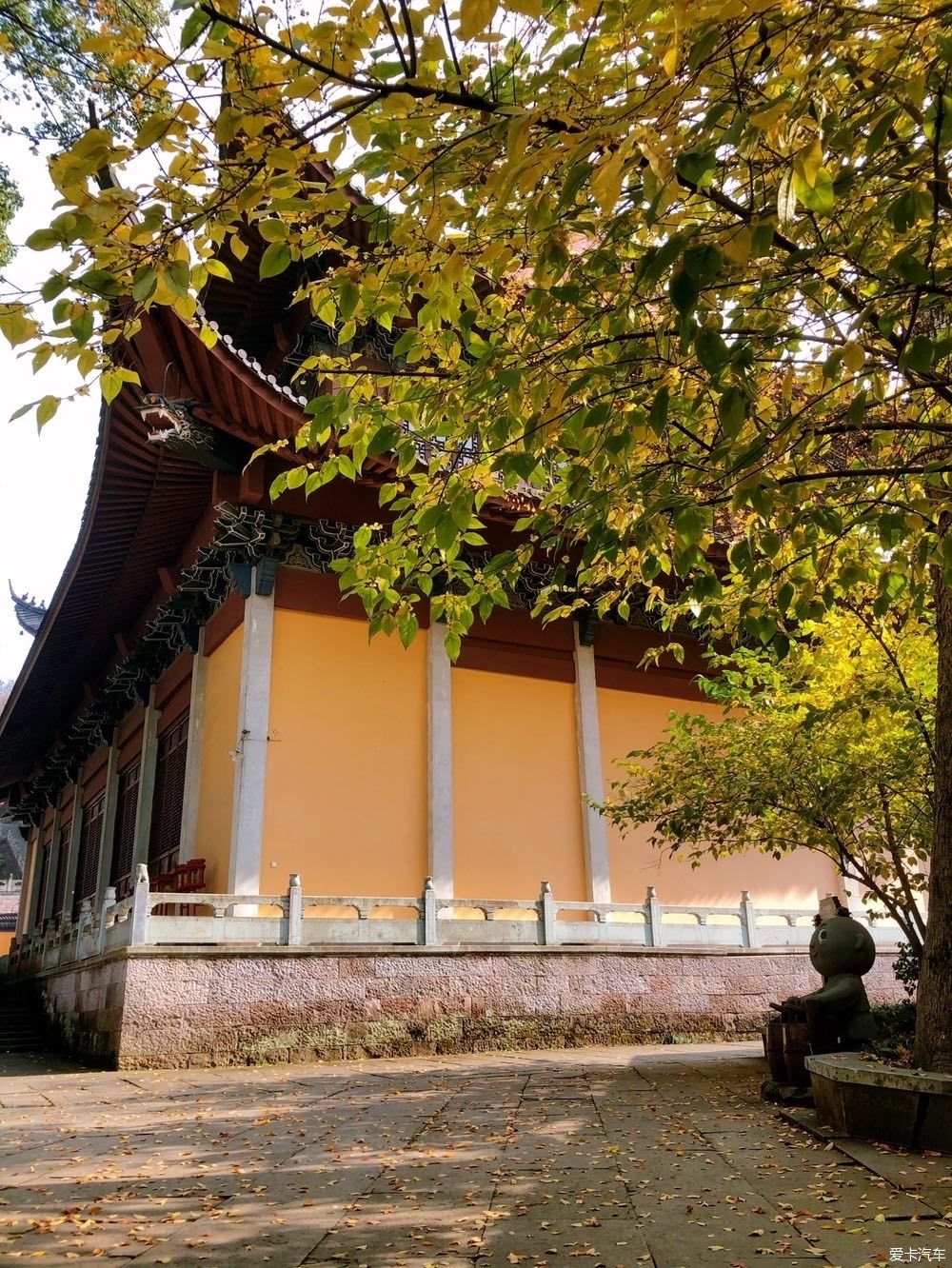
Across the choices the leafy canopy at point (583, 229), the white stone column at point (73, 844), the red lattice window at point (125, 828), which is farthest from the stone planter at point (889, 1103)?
the white stone column at point (73, 844)

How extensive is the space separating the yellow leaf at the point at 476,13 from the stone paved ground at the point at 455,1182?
3467 mm

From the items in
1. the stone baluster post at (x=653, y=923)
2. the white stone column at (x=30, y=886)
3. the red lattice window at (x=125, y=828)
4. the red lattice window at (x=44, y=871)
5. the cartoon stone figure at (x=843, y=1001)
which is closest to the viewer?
the cartoon stone figure at (x=843, y=1001)

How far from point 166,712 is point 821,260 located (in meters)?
12.8

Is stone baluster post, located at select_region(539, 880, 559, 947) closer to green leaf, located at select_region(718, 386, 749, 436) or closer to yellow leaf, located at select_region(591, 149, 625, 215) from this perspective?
green leaf, located at select_region(718, 386, 749, 436)

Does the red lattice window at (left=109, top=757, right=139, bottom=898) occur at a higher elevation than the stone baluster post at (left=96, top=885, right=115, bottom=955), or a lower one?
higher

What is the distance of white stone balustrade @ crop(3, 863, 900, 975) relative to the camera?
29.8ft

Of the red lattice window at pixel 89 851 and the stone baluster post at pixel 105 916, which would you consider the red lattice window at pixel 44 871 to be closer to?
the red lattice window at pixel 89 851

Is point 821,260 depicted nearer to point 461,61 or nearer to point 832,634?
point 461,61

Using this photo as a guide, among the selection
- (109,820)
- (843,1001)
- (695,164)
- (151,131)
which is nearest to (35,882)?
(109,820)

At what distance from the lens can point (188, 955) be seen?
8.89 metres

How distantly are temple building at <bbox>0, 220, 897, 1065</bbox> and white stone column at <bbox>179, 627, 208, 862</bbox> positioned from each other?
4 cm

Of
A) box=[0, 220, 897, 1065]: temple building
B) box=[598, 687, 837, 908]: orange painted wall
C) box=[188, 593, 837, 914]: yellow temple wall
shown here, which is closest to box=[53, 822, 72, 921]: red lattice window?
box=[0, 220, 897, 1065]: temple building

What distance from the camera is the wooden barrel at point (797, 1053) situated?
6.34m

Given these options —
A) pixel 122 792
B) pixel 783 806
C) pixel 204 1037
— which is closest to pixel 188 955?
pixel 204 1037
